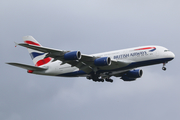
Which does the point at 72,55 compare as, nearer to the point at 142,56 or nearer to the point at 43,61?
the point at 142,56

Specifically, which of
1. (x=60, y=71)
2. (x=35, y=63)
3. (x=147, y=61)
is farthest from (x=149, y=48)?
(x=35, y=63)

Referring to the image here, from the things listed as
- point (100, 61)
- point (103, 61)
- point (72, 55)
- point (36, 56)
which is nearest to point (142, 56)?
point (103, 61)

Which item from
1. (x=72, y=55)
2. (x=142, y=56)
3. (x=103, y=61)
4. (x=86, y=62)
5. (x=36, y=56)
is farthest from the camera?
(x=36, y=56)

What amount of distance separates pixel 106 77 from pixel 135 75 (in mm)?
4964

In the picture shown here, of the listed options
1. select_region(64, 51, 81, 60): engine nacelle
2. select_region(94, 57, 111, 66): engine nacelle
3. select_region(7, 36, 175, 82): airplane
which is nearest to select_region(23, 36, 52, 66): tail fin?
select_region(7, 36, 175, 82): airplane

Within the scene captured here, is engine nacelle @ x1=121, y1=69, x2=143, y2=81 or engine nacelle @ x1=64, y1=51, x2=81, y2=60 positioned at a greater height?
engine nacelle @ x1=64, y1=51, x2=81, y2=60

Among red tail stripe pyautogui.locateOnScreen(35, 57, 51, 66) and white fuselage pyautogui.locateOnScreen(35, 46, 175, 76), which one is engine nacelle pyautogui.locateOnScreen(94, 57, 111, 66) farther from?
red tail stripe pyautogui.locateOnScreen(35, 57, 51, 66)

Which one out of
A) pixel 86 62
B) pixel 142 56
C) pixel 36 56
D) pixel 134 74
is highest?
pixel 36 56

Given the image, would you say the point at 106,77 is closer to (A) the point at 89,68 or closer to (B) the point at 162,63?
(A) the point at 89,68

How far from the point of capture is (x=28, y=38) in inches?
2186

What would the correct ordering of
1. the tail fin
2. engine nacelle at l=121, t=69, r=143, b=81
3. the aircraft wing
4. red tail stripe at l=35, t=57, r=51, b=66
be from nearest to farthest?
1. the aircraft wing
2. engine nacelle at l=121, t=69, r=143, b=81
3. red tail stripe at l=35, t=57, r=51, b=66
4. the tail fin

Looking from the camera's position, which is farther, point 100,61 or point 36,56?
point 36,56

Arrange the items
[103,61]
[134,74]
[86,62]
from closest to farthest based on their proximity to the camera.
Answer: [103,61], [86,62], [134,74]

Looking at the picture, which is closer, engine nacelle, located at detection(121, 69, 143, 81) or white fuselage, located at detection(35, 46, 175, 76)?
white fuselage, located at detection(35, 46, 175, 76)
